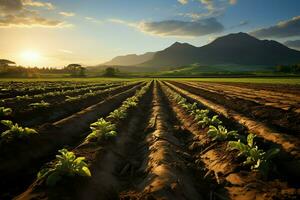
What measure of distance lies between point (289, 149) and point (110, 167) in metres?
4.78

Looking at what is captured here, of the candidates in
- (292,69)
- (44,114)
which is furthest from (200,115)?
(292,69)

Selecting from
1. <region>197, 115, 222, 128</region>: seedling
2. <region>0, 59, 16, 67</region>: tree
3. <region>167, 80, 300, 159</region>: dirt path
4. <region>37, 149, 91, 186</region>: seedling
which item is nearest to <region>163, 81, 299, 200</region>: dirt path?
<region>167, 80, 300, 159</region>: dirt path

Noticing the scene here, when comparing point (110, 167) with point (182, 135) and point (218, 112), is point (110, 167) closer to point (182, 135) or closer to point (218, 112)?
point (182, 135)

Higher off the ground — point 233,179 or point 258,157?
point 258,157

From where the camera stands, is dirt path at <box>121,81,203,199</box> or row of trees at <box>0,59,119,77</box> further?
row of trees at <box>0,59,119,77</box>

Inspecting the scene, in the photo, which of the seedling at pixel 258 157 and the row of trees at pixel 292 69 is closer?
the seedling at pixel 258 157

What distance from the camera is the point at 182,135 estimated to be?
1104 centimetres

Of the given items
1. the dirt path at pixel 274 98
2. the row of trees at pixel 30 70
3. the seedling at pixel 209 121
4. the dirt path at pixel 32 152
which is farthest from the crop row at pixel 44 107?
the row of trees at pixel 30 70

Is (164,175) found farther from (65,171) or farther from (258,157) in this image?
(258,157)

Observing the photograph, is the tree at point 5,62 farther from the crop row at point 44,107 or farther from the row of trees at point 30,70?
the crop row at point 44,107

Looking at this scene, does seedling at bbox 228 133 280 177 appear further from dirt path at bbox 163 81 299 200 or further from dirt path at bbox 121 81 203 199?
dirt path at bbox 121 81 203 199

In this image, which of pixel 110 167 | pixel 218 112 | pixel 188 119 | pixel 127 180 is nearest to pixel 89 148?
pixel 110 167

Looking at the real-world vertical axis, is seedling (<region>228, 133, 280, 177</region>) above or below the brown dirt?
above

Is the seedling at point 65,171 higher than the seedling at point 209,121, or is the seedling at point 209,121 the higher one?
the seedling at point 65,171
